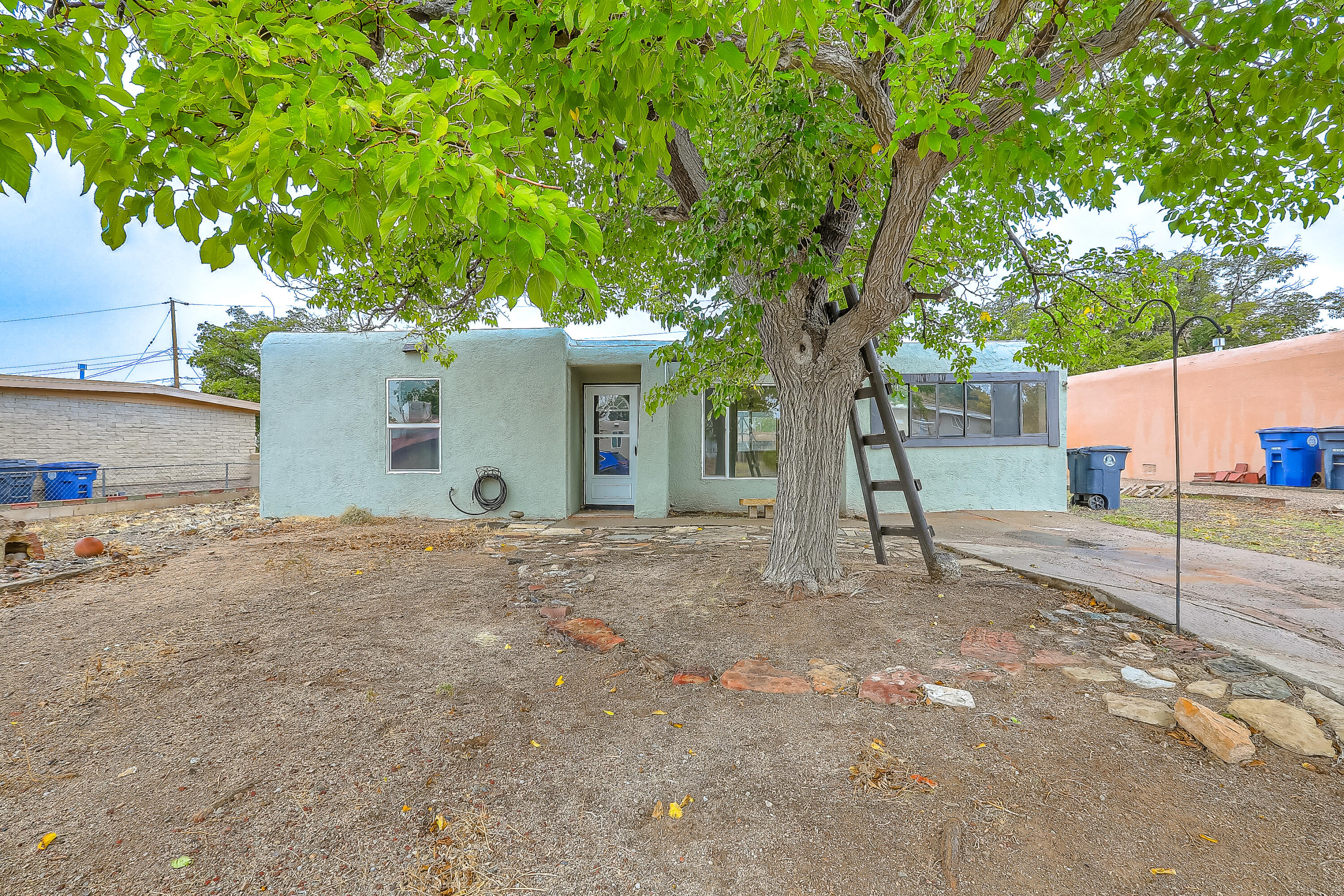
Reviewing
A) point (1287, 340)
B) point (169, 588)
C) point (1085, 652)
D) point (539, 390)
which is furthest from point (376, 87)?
point (1287, 340)

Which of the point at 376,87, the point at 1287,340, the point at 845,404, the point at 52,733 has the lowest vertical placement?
the point at 52,733

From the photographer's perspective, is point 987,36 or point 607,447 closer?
point 987,36

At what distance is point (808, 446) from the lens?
13.1ft

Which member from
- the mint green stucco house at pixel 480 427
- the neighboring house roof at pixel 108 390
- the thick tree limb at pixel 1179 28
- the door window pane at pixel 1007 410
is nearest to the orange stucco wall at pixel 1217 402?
the door window pane at pixel 1007 410

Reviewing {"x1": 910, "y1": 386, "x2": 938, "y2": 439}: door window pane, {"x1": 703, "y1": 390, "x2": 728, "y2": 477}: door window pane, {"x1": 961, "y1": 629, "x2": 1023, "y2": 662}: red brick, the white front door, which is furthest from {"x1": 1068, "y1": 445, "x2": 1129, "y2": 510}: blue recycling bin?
{"x1": 961, "y1": 629, "x2": 1023, "y2": 662}: red brick

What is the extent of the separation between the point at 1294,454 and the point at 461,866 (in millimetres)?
16941

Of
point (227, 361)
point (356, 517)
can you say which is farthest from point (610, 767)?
point (227, 361)

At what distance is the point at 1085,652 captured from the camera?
9.72 ft

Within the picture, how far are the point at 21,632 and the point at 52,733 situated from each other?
1.88 metres

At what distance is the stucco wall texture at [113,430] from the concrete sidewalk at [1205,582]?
16.6 meters

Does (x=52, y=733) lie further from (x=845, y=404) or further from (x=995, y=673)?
(x=845, y=404)

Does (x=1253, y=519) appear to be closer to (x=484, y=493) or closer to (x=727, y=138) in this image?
(x=727, y=138)

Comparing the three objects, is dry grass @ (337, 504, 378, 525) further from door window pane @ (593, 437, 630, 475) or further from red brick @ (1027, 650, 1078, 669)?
red brick @ (1027, 650, 1078, 669)

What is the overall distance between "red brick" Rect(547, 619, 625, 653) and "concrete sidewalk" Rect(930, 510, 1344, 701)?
129 inches
